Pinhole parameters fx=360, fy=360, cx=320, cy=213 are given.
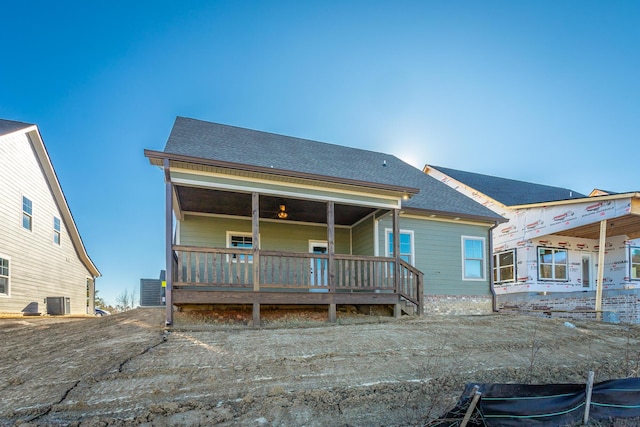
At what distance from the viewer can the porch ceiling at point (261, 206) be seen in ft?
29.6

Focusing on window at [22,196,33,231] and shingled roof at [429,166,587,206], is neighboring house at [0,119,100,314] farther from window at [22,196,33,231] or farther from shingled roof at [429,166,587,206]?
shingled roof at [429,166,587,206]

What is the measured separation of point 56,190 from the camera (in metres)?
15.2

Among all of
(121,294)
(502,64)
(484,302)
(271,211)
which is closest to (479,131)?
(502,64)

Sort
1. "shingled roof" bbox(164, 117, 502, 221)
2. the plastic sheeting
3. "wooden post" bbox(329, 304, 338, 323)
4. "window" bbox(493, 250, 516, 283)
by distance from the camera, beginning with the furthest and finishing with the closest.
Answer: "window" bbox(493, 250, 516, 283)
"shingled roof" bbox(164, 117, 502, 221)
"wooden post" bbox(329, 304, 338, 323)
the plastic sheeting

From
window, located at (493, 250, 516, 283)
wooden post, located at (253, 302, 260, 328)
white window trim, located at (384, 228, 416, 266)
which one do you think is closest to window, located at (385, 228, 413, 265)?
white window trim, located at (384, 228, 416, 266)

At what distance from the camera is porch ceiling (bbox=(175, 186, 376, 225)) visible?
9023 mm

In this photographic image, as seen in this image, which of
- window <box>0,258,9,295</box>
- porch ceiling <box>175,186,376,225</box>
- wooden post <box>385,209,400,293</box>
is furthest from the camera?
window <box>0,258,9,295</box>

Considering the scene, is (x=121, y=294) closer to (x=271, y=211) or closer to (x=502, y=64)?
(x=271, y=211)

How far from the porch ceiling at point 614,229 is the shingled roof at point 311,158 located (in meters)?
3.82

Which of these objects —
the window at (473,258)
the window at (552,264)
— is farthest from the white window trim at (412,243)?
the window at (552,264)

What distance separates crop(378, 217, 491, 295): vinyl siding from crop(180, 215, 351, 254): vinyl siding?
2.02m

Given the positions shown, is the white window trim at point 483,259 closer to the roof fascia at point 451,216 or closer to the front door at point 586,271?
the roof fascia at point 451,216

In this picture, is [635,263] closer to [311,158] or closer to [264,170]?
[311,158]

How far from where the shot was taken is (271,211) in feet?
34.6
